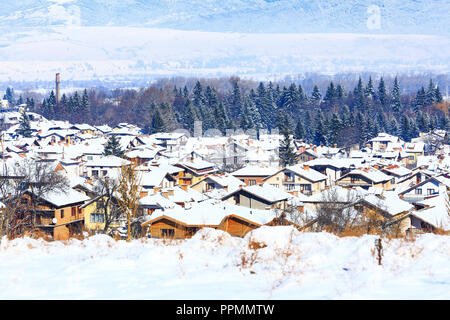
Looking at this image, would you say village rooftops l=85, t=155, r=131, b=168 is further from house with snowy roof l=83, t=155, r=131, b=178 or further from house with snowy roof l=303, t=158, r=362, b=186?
house with snowy roof l=303, t=158, r=362, b=186

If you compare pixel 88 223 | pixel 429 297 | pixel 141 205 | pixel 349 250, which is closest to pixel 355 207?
pixel 141 205

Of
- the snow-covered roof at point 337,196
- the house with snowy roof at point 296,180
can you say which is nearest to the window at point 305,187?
the house with snowy roof at point 296,180

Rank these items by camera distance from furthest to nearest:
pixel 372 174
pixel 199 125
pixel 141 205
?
pixel 199 125 → pixel 372 174 → pixel 141 205

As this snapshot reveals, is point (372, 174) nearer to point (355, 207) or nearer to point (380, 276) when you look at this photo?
point (355, 207)

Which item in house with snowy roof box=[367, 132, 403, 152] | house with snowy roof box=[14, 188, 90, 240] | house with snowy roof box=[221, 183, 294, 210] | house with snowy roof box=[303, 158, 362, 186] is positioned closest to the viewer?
house with snowy roof box=[14, 188, 90, 240]

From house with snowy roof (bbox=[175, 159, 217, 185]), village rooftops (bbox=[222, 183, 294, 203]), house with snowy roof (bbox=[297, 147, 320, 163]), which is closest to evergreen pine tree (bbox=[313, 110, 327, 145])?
house with snowy roof (bbox=[297, 147, 320, 163])

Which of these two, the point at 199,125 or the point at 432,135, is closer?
the point at 432,135

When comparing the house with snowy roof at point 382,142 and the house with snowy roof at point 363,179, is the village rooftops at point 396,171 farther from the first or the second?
the house with snowy roof at point 382,142

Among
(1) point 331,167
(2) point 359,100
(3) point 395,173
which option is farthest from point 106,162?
(2) point 359,100
